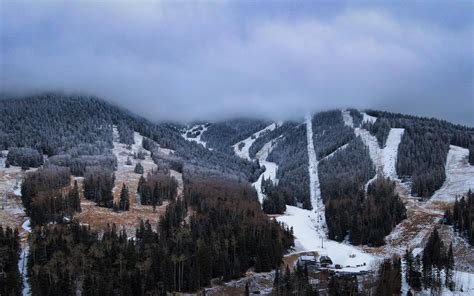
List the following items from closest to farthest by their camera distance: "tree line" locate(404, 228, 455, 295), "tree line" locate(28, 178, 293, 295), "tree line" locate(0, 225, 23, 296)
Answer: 1. "tree line" locate(0, 225, 23, 296)
2. "tree line" locate(28, 178, 293, 295)
3. "tree line" locate(404, 228, 455, 295)

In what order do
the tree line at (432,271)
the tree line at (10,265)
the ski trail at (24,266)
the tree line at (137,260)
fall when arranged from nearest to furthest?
the tree line at (10,265), the tree line at (137,260), the ski trail at (24,266), the tree line at (432,271)

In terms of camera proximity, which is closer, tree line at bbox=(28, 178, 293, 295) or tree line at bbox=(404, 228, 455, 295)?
tree line at bbox=(28, 178, 293, 295)

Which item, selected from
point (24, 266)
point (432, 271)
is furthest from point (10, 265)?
point (432, 271)

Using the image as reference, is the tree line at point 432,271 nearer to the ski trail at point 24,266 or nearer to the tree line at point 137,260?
the tree line at point 137,260

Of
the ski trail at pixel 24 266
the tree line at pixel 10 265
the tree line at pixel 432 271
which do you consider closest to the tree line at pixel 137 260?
the ski trail at pixel 24 266

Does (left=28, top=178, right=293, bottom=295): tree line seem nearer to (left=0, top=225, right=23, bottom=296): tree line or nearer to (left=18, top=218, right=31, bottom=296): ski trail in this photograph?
(left=18, top=218, right=31, bottom=296): ski trail

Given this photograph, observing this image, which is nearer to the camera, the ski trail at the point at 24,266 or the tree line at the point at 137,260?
the tree line at the point at 137,260

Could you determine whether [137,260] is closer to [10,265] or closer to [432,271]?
[10,265]

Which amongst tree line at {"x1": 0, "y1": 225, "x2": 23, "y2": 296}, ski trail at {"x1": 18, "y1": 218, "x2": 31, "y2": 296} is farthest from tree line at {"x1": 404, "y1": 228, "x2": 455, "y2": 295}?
tree line at {"x1": 0, "y1": 225, "x2": 23, "y2": 296}

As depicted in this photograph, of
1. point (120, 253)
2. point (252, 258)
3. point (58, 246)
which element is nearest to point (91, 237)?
point (58, 246)

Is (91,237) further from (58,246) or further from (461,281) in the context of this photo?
(461,281)

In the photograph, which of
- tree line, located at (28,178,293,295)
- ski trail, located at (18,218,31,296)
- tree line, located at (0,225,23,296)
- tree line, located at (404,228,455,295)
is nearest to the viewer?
tree line, located at (0,225,23,296)
